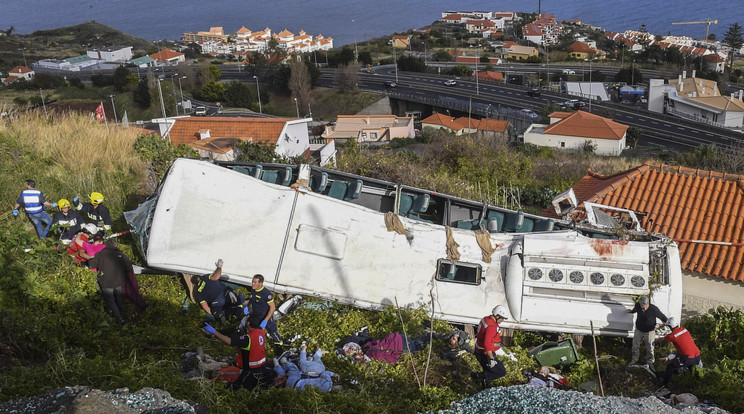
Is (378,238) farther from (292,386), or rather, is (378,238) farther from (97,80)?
(97,80)

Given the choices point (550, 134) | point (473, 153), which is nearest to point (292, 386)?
point (473, 153)

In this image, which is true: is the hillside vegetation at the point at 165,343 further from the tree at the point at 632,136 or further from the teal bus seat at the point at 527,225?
the tree at the point at 632,136

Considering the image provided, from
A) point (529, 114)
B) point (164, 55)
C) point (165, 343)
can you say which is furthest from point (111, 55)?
point (165, 343)

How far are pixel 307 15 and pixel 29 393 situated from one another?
190 m

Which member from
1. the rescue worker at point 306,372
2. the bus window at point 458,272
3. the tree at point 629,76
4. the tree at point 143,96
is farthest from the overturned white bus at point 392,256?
the tree at point 629,76

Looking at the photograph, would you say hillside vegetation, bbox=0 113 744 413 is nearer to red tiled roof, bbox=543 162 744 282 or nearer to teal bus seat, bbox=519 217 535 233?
teal bus seat, bbox=519 217 535 233

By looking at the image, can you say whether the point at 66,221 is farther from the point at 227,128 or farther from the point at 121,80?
the point at 121,80

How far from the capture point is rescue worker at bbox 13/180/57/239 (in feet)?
29.8

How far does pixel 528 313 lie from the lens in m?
8.50

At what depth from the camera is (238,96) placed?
7538cm

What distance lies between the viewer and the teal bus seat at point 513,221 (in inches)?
371

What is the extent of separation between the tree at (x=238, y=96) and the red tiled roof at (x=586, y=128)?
129 feet

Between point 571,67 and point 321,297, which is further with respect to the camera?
point 571,67

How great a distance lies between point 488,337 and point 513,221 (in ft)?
10.6
